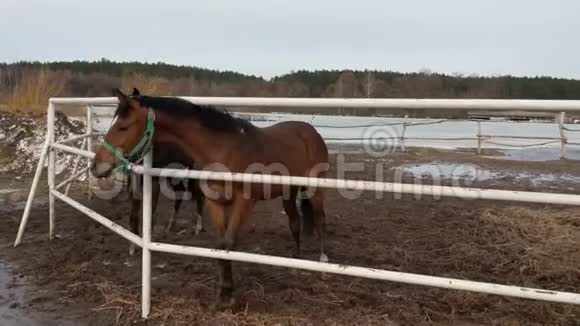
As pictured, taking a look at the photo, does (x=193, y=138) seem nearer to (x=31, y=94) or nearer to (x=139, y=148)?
(x=139, y=148)

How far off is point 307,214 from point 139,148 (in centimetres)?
231

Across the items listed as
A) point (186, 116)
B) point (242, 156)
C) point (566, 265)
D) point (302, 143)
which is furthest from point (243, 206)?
point (566, 265)

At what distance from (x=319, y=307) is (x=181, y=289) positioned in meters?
1.07

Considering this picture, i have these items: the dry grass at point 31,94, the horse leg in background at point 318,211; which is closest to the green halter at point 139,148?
the horse leg in background at point 318,211

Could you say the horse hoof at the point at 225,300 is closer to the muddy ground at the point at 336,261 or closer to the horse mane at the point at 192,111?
the muddy ground at the point at 336,261

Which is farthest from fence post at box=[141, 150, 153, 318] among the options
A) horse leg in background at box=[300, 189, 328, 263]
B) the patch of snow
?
the patch of snow

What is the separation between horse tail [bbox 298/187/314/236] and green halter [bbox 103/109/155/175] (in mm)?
2014

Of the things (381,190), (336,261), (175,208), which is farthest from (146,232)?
(175,208)

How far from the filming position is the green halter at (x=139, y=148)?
267 centimetres

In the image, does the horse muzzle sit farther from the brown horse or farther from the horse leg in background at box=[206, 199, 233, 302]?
the horse leg in background at box=[206, 199, 233, 302]

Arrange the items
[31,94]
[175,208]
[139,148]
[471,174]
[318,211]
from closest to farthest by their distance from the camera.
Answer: [139,148], [318,211], [175,208], [471,174], [31,94]

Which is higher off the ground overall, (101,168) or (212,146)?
(212,146)

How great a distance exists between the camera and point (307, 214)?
4.60 meters

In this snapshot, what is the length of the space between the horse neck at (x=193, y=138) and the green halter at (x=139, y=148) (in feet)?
0.38
